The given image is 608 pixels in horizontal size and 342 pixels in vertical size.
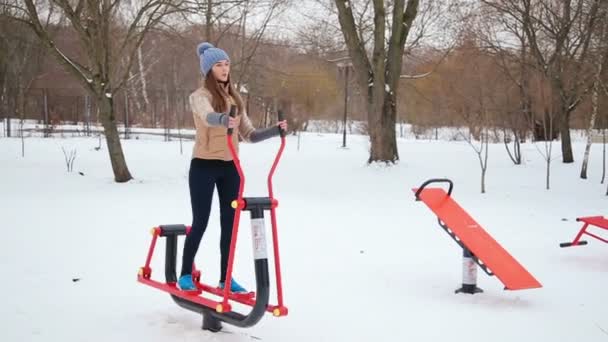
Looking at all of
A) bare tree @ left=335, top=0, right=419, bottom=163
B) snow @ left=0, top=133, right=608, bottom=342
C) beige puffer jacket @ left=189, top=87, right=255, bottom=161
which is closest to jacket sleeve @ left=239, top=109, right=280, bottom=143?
beige puffer jacket @ left=189, top=87, right=255, bottom=161

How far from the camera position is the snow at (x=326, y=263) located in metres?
4.42

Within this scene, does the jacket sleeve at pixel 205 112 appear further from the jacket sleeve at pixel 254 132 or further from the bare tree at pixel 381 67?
the bare tree at pixel 381 67

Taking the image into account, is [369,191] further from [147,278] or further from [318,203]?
[147,278]

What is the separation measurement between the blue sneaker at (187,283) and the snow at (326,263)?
0.95 feet

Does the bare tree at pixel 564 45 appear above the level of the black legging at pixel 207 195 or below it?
above

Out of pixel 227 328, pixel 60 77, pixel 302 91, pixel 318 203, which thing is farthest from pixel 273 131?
pixel 60 77

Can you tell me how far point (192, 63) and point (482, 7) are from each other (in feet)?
86.3

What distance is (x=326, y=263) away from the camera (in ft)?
21.2

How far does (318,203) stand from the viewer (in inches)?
444

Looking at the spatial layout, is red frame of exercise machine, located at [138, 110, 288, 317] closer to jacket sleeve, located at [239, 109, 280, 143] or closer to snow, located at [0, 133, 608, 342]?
jacket sleeve, located at [239, 109, 280, 143]

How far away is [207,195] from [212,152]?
0.98ft

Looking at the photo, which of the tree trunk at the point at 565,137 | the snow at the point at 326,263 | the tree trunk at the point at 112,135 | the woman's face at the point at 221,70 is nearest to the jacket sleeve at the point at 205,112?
the woman's face at the point at 221,70

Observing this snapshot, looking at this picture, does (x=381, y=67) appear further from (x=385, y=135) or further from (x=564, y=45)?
(x=564, y=45)

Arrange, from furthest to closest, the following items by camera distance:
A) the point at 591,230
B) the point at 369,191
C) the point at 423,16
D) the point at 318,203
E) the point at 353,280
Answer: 1. the point at 423,16
2. the point at 369,191
3. the point at 318,203
4. the point at 591,230
5. the point at 353,280
